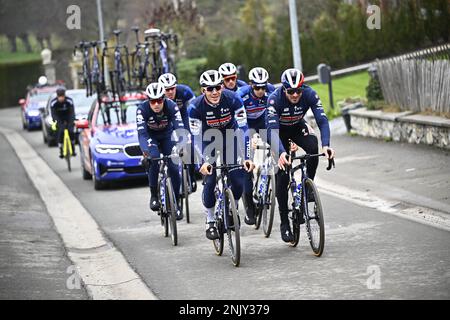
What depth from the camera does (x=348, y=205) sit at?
1409cm

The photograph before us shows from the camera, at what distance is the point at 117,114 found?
64.6 feet

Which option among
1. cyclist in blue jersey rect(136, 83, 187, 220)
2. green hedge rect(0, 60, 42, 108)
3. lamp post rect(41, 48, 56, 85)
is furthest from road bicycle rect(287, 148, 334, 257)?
green hedge rect(0, 60, 42, 108)

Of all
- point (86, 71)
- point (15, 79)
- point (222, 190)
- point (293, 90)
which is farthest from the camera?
point (15, 79)

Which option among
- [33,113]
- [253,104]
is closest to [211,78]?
[253,104]

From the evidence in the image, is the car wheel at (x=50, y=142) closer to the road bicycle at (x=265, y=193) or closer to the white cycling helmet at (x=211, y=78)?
the road bicycle at (x=265, y=193)

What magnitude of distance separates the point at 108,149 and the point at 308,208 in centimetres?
871

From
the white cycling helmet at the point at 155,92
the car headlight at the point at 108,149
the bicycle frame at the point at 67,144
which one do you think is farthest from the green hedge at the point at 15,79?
the white cycling helmet at the point at 155,92

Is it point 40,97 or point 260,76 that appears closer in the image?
point 260,76

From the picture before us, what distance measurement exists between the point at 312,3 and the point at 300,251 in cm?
3431

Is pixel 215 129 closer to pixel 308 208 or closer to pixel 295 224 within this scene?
pixel 295 224

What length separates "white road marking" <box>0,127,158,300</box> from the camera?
964 centimetres

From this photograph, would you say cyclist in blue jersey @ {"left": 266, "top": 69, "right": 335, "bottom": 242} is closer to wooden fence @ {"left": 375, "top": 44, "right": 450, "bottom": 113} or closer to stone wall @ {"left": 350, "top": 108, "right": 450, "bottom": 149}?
stone wall @ {"left": 350, "top": 108, "right": 450, "bottom": 149}

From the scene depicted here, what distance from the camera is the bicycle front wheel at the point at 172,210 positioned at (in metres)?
12.0
